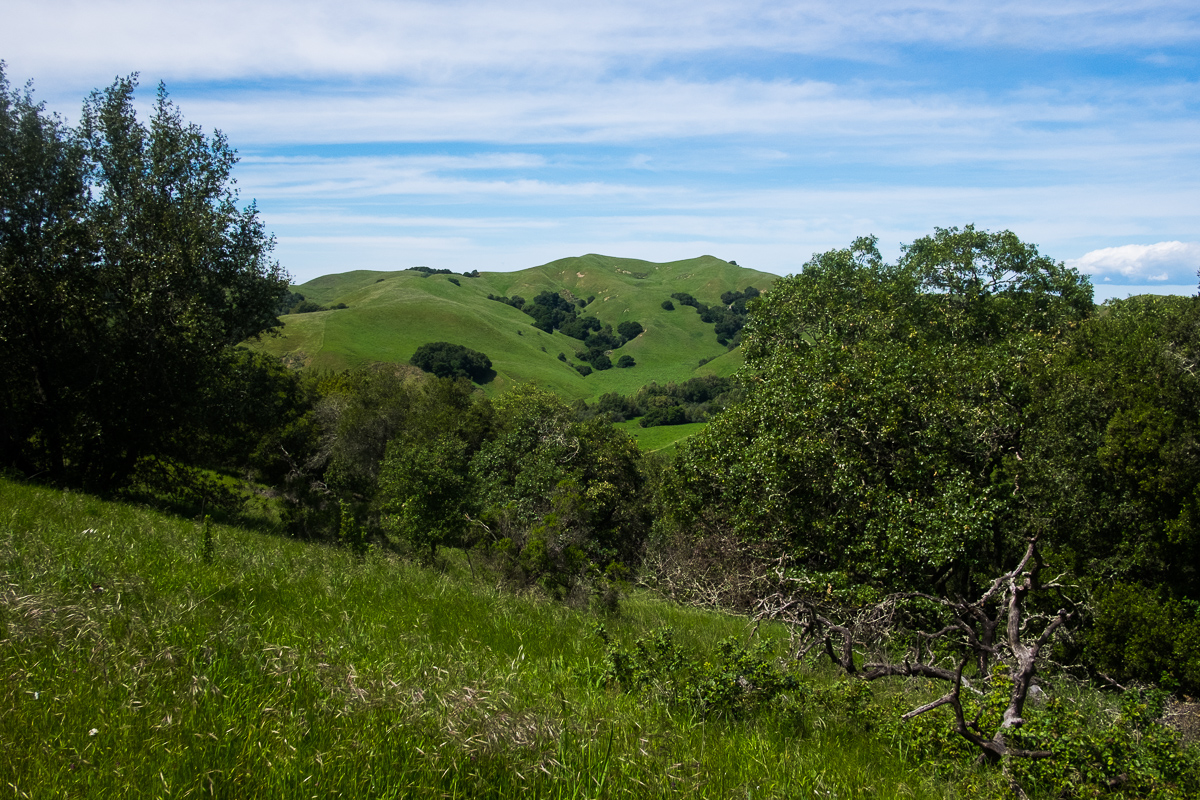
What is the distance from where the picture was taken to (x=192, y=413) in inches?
727

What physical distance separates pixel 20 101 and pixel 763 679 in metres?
21.4

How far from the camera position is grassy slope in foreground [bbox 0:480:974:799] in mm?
3133

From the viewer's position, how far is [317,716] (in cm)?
371

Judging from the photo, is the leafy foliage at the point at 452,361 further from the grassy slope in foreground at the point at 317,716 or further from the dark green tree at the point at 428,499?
the grassy slope in foreground at the point at 317,716

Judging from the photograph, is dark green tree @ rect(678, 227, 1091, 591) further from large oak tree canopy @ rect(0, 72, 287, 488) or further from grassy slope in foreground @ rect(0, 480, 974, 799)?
large oak tree canopy @ rect(0, 72, 287, 488)

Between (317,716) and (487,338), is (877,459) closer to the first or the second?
(317,716)

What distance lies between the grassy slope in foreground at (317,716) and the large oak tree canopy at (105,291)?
13.1 metres

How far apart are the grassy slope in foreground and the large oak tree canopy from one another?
42.9 feet

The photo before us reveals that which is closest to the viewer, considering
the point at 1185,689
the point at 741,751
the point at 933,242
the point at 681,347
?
the point at 741,751

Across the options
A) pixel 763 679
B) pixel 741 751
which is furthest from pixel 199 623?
pixel 763 679

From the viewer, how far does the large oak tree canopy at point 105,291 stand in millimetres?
16469

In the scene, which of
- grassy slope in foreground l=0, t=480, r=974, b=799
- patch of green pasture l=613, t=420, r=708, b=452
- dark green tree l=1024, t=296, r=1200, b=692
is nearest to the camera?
grassy slope in foreground l=0, t=480, r=974, b=799

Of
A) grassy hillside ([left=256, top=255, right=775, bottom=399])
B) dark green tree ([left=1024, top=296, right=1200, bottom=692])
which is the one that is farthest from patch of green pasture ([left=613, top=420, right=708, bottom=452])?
dark green tree ([left=1024, top=296, right=1200, bottom=692])

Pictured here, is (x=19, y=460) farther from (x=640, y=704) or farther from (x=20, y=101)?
(x=640, y=704)
